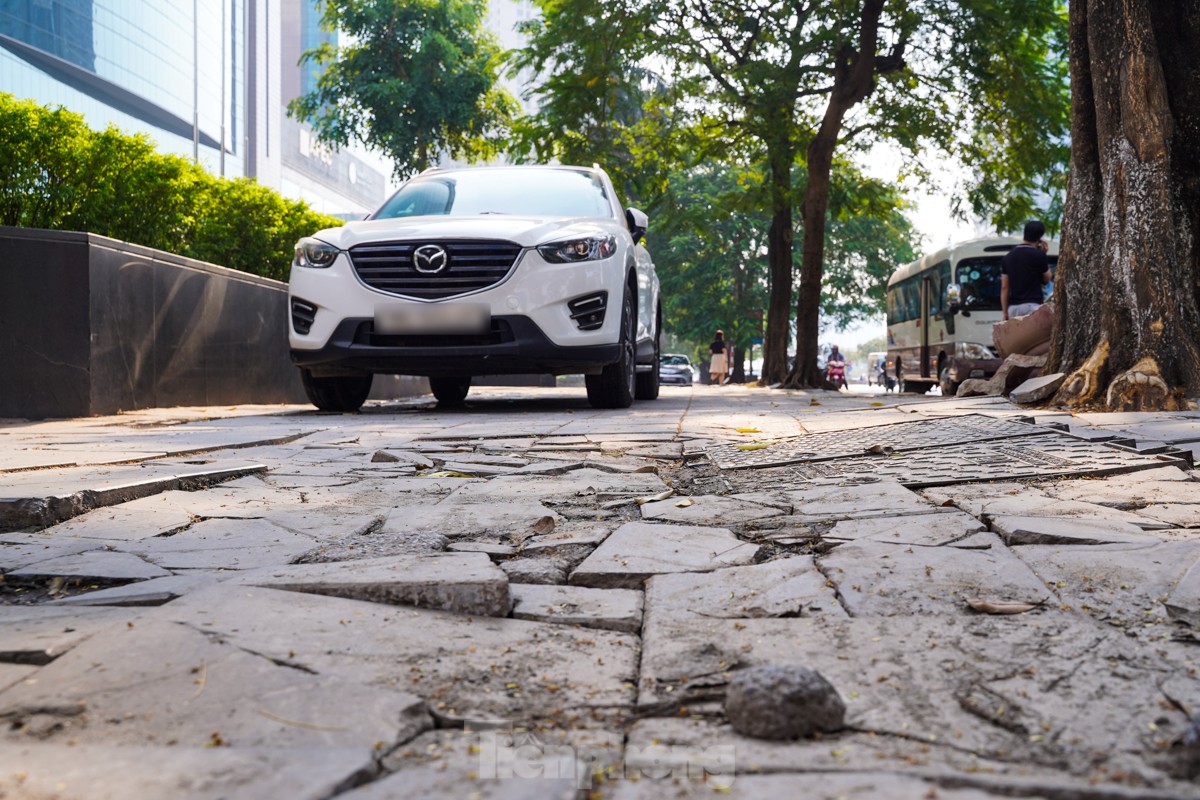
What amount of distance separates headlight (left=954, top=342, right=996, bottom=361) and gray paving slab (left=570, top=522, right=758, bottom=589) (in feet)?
43.9

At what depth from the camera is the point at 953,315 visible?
16109 mm

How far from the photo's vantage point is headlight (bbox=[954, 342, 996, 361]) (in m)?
15.2

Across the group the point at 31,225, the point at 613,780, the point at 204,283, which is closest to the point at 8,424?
the point at 31,225

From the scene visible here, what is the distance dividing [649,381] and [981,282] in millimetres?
7942

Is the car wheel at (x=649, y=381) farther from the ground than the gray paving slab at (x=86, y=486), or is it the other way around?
the car wheel at (x=649, y=381)

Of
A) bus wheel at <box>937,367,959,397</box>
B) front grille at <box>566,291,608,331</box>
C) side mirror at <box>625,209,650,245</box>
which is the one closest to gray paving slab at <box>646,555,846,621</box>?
front grille at <box>566,291,608,331</box>

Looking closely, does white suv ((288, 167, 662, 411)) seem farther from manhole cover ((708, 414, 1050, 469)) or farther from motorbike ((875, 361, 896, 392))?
motorbike ((875, 361, 896, 392))

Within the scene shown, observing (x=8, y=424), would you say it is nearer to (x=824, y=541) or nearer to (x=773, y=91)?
(x=824, y=541)

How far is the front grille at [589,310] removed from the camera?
730 centimetres

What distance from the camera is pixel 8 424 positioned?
6738 millimetres

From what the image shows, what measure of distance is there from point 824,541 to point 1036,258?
9.41 meters

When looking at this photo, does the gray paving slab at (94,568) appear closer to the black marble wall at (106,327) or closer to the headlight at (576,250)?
the headlight at (576,250)

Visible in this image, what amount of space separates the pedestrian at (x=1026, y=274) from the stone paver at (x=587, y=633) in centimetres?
777

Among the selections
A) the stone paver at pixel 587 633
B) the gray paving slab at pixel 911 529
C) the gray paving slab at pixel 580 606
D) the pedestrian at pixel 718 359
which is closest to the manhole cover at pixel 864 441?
the stone paver at pixel 587 633
